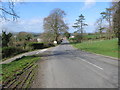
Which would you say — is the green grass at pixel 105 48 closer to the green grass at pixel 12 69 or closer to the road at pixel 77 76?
the road at pixel 77 76

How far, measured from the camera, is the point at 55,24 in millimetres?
61406

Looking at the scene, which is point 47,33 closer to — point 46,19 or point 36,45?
point 46,19

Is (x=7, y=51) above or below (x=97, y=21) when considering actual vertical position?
below

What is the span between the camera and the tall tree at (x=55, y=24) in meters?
60.6

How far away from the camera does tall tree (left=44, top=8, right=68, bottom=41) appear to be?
60.6 m

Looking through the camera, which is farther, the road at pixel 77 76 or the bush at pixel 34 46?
the bush at pixel 34 46

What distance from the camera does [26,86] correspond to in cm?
586

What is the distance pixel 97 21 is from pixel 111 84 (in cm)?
4634

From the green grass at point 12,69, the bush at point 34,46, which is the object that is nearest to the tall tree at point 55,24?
the bush at point 34,46

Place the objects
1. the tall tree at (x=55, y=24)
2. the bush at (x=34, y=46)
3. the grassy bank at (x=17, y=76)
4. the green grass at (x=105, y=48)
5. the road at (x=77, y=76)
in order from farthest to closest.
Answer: the tall tree at (x=55, y=24) → the bush at (x=34, y=46) → the green grass at (x=105, y=48) → the grassy bank at (x=17, y=76) → the road at (x=77, y=76)

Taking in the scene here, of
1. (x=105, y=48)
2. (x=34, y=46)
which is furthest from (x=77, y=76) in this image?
(x=34, y=46)

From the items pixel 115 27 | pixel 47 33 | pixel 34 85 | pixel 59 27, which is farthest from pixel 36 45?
pixel 34 85

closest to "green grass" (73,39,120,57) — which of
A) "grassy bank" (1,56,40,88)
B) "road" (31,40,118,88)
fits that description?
"road" (31,40,118,88)

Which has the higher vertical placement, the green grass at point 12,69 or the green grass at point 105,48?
the green grass at point 12,69
